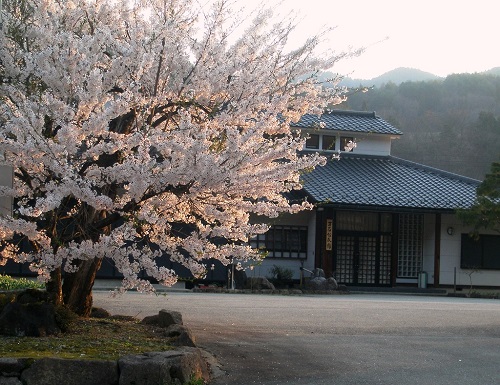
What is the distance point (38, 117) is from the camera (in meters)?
8.12

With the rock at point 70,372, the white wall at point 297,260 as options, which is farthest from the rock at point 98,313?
the white wall at point 297,260

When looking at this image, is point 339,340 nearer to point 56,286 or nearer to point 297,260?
point 56,286

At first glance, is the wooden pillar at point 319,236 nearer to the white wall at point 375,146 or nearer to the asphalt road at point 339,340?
the white wall at point 375,146

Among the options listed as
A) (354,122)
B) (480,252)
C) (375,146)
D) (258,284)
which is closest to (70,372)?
(258,284)

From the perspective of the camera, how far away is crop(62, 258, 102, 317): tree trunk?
10534 mm

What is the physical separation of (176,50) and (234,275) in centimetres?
1671

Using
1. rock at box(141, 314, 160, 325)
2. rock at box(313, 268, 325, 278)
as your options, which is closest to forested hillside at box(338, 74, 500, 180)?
rock at box(313, 268, 325, 278)

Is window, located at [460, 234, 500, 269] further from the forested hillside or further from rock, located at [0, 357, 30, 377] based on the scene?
the forested hillside

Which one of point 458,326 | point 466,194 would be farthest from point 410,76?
point 458,326

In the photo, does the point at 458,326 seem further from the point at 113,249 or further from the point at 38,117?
the point at 38,117

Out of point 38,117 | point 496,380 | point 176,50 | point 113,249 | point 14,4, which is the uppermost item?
point 14,4

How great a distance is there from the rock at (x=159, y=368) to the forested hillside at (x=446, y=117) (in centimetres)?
4936

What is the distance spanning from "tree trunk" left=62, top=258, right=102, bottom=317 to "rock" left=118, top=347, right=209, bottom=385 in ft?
10.1

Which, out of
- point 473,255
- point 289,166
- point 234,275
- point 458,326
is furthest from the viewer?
point 473,255
